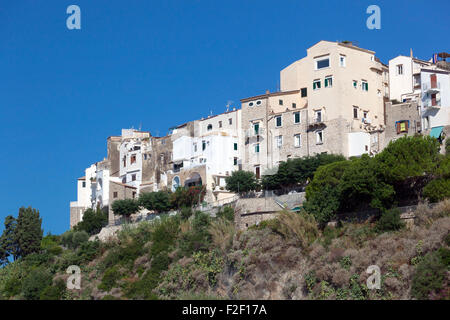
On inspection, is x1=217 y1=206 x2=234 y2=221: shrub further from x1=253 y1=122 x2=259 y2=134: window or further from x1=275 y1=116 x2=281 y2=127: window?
x1=253 y1=122 x2=259 y2=134: window

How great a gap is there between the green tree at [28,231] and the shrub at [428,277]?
43.1m

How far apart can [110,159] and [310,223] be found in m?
41.5

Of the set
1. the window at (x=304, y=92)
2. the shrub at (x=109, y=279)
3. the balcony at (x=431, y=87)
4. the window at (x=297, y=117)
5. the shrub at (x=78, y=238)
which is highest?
the window at (x=304, y=92)

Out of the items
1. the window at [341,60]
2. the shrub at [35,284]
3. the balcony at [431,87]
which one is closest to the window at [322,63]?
the window at [341,60]

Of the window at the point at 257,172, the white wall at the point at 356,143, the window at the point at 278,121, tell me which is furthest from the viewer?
the window at the point at 278,121

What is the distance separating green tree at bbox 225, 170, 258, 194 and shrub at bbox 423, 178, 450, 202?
69.3 feet

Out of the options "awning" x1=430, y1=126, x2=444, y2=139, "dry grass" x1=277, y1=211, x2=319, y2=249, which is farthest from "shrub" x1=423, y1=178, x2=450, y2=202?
"awning" x1=430, y1=126, x2=444, y2=139

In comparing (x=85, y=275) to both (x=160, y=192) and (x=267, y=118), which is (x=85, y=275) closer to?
(x=160, y=192)

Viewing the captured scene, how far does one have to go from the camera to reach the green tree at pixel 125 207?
7256 cm

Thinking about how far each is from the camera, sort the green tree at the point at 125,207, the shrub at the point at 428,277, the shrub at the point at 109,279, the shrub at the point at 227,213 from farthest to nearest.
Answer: the green tree at the point at 125,207, the shrub at the point at 227,213, the shrub at the point at 109,279, the shrub at the point at 428,277

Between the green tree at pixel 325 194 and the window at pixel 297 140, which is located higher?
the window at pixel 297 140

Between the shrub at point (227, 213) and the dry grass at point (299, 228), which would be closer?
the dry grass at point (299, 228)

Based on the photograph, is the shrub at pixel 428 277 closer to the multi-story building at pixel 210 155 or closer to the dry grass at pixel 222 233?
the dry grass at pixel 222 233

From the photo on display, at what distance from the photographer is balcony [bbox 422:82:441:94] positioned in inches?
2408
